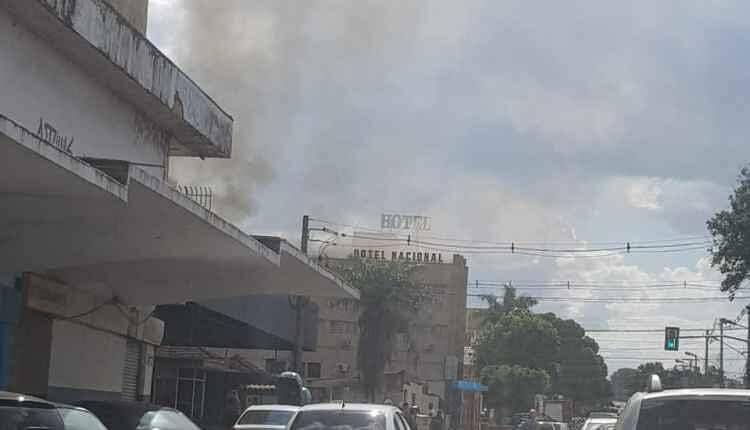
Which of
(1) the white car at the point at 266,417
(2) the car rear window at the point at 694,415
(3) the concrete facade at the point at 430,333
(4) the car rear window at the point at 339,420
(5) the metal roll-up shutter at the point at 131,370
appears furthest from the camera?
(3) the concrete facade at the point at 430,333

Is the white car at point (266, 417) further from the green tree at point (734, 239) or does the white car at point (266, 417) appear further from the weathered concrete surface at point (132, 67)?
the green tree at point (734, 239)

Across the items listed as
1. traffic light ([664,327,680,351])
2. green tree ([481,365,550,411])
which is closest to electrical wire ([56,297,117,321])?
traffic light ([664,327,680,351])

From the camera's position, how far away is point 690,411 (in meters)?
→ 9.07

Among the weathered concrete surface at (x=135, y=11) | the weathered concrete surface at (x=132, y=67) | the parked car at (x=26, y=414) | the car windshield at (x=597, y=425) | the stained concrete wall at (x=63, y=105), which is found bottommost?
the car windshield at (x=597, y=425)

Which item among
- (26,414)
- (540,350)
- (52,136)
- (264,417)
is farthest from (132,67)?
(540,350)

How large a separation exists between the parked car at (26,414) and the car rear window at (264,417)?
1411 cm

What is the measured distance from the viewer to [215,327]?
120ft

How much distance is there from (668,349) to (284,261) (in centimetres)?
2615

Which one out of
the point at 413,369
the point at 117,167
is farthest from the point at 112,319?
the point at 413,369

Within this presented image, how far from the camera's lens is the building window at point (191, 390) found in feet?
140

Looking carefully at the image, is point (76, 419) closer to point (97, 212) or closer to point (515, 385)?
point (97, 212)

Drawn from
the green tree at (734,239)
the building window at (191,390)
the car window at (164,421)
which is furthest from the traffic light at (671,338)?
the car window at (164,421)

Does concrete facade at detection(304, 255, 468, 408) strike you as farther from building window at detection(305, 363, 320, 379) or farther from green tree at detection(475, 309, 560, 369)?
green tree at detection(475, 309, 560, 369)

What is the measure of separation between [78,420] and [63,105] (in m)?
11.3
